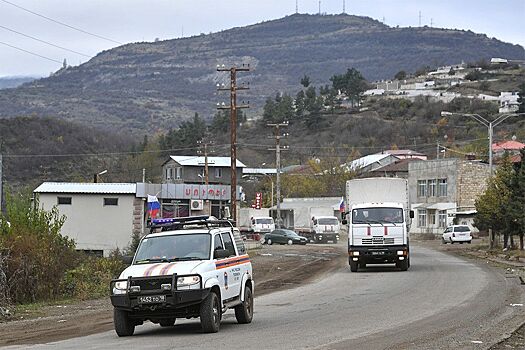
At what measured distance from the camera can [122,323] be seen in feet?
57.9

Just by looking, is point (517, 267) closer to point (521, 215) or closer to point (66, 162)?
point (521, 215)

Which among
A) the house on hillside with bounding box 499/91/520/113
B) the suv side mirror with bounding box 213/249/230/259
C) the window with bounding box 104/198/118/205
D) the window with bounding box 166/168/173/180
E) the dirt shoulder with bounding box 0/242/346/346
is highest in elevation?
the house on hillside with bounding box 499/91/520/113

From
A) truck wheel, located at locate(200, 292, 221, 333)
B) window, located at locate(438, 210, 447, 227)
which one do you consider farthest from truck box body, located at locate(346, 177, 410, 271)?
window, located at locate(438, 210, 447, 227)

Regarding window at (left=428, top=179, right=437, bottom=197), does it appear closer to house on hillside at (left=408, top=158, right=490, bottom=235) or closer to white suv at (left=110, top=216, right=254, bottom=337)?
house on hillside at (left=408, top=158, right=490, bottom=235)

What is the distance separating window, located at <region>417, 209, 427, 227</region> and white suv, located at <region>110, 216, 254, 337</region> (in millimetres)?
84204

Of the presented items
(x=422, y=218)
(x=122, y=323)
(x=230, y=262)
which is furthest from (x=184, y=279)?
(x=422, y=218)

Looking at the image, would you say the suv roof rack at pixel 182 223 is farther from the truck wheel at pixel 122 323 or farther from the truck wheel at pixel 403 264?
the truck wheel at pixel 403 264

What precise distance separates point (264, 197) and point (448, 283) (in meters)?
91.0

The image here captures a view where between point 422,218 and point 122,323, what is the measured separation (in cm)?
8734

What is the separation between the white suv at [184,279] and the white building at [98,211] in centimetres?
4697

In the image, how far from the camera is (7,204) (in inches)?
1148

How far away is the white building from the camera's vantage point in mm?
66188

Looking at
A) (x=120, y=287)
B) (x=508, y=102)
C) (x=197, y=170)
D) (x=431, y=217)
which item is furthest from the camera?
(x=508, y=102)

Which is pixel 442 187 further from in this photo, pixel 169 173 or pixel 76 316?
pixel 76 316
